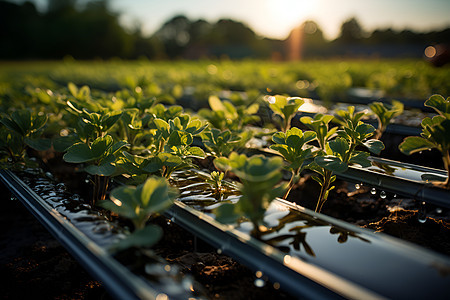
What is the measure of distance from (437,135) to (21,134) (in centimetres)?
173

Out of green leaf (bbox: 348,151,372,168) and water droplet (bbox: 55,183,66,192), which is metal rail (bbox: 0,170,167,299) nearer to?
water droplet (bbox: 55,183,66,192)

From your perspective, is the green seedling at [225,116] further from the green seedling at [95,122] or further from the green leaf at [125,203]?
the green leaf at [125,203]

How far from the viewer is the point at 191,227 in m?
0.96

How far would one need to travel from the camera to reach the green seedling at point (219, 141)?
128cm

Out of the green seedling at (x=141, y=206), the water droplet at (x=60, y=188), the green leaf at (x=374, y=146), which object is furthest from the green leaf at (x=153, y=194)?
the green leaf at (x=374, y=146)

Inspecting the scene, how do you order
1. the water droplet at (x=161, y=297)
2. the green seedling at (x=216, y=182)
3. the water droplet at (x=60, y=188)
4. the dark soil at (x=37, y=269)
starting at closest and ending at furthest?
the water droplet at (x=161, y=297)
the dark soil at (x=37, y=269)
the green seedling at (x=216, y=182)
the water droplet at (x=60, y=188)

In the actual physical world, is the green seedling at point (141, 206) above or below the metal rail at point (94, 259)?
above

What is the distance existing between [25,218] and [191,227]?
1.23 m

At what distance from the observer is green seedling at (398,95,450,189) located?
1.00 metres

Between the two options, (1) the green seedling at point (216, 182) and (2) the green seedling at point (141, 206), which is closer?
(2) the green seedling at point (141, 206)

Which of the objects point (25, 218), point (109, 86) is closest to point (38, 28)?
point (109, 86)

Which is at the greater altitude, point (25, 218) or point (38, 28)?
point (38, 28)

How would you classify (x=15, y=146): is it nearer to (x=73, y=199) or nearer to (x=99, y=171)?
(x=73, y=199)

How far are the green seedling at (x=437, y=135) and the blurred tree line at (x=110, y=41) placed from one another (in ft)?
89.3
